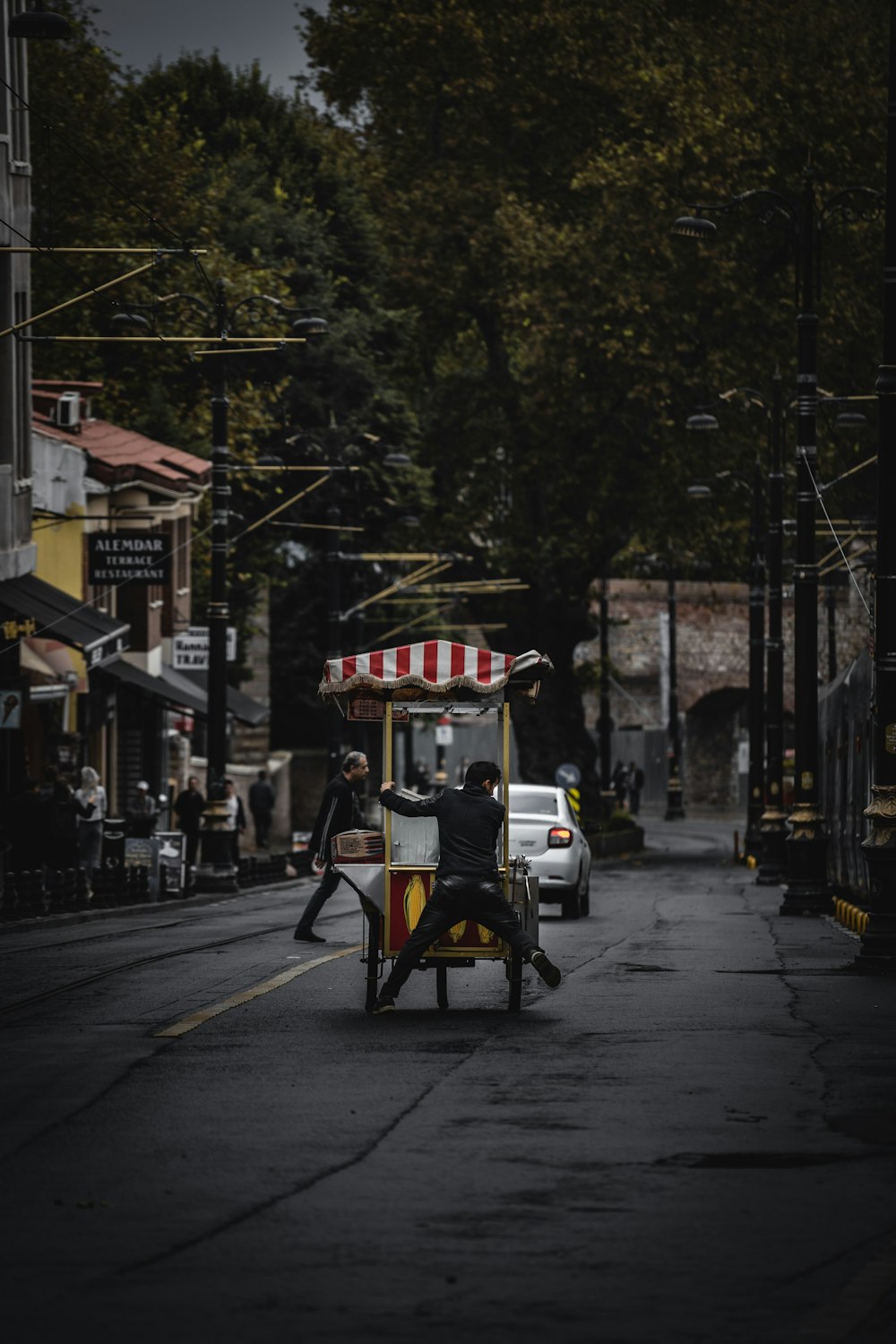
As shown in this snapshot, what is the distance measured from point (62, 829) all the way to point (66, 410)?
1531cm

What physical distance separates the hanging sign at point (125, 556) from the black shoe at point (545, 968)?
79.1 feet

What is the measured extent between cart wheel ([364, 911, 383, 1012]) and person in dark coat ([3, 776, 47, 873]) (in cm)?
1224

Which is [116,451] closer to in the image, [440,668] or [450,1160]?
[440,668]

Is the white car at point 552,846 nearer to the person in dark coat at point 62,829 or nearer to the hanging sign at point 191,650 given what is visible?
the person in dark coat at point 62,829

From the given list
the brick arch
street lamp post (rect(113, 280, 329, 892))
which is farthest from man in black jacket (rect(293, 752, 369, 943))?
the brick arch

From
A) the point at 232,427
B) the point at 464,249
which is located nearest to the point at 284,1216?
the point at 232,427

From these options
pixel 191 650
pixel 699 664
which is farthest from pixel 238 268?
pixel 699 664

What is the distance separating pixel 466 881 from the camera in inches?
550

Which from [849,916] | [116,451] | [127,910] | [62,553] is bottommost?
[127,910]

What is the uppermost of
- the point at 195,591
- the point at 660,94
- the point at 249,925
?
the point at 660,94

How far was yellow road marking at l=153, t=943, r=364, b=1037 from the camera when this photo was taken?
44.3ft

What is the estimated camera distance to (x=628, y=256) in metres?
48.5

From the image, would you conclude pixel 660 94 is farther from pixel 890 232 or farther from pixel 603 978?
pixel 603 978

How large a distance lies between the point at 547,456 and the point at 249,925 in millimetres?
28093
